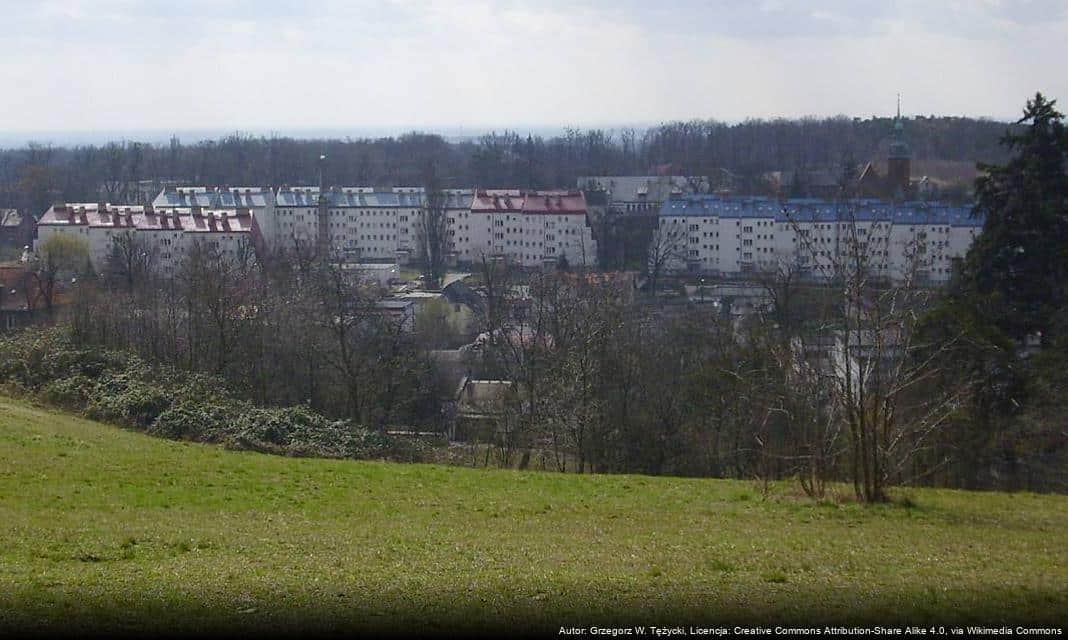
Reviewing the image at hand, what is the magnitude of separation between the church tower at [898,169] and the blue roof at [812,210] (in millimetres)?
3415

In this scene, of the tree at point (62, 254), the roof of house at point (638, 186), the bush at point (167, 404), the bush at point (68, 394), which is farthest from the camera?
the roof of house at point (638, 186)

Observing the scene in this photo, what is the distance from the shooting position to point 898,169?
197 ft

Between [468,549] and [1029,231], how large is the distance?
1696 centimetres

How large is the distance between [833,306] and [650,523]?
10821mm

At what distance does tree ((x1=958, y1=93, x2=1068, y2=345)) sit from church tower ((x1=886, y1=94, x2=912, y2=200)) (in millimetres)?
36092

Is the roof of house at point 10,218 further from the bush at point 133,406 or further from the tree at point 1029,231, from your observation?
the tree at point 1029,231

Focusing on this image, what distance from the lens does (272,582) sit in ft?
25.4

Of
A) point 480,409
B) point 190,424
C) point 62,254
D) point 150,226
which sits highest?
point 150,226

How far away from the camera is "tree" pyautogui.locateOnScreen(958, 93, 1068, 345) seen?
2181 cm

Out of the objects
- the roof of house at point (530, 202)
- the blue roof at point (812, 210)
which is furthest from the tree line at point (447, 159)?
the roof of house at point (530, 202)

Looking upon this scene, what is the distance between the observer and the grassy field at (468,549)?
22.5 feet

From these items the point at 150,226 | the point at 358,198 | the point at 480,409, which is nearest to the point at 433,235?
the point at 358,198

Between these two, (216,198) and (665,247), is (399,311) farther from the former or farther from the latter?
(216,198)

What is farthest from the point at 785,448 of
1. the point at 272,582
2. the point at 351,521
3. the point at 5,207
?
the point at 5,207
